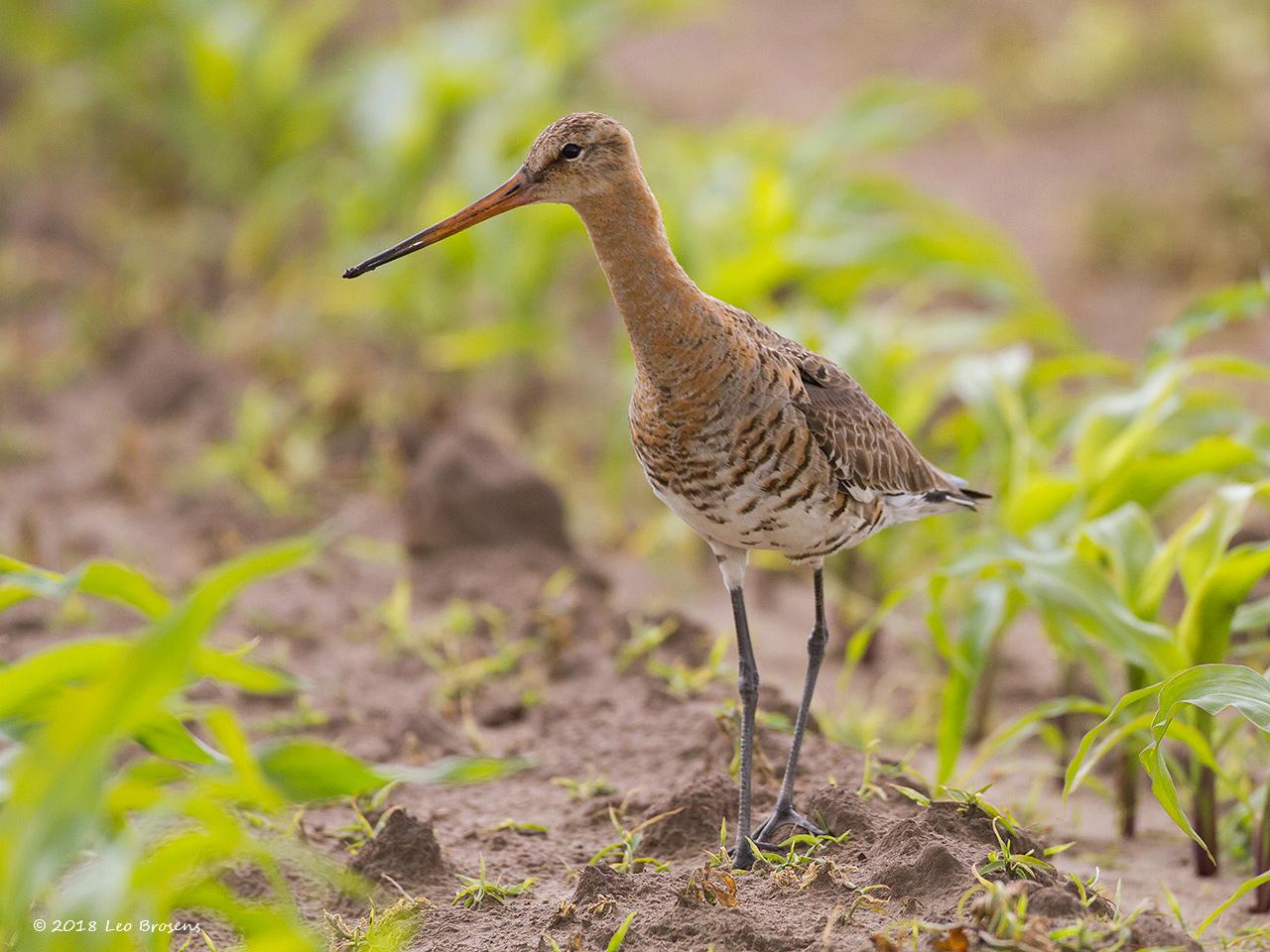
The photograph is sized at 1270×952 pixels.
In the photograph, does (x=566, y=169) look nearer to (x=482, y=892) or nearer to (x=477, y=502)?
(x=482, y=892)

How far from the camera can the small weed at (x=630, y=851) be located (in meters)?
3.76

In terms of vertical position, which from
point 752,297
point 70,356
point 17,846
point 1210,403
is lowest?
point 1210,403

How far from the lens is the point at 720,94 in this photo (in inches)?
420

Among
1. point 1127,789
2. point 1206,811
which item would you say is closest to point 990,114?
point 1127,789

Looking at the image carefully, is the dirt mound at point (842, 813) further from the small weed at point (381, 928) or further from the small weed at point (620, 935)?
the small weed at point (381, 928)

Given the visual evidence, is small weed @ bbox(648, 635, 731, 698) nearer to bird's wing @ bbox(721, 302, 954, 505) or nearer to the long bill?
bird's wing @ bbox(721, 302, 954, 505)

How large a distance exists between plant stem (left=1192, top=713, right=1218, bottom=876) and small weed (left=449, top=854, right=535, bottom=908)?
73.0 inches

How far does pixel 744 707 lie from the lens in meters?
3.95

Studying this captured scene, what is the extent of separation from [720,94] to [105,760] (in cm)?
883

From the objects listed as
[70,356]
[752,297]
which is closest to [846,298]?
[752,297]

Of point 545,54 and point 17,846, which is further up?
point 545,54

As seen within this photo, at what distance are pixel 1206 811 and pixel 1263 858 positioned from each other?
23 centimetres

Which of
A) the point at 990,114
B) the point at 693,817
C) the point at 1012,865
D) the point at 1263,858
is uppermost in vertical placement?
the point at 990,114

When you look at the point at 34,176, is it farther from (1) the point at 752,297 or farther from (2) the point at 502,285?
(1) the point at 752,297
